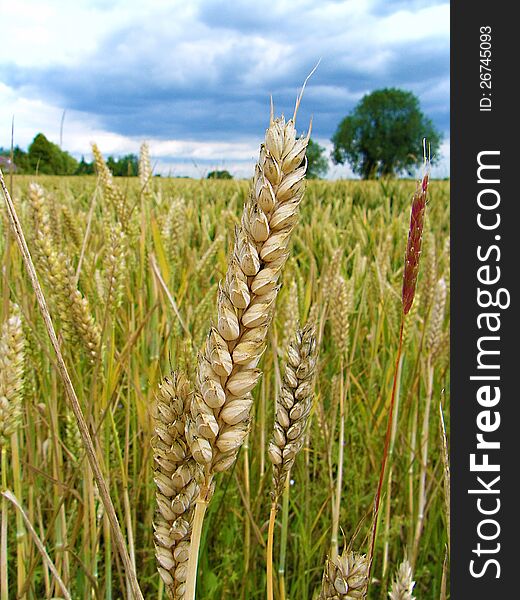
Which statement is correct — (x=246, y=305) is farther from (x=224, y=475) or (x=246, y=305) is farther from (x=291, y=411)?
(x=224, y=475)

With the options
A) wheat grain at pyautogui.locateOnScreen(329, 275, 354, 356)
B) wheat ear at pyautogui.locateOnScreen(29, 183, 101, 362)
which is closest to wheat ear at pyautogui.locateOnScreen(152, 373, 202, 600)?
wheat ear at pyautogui.locateOnScreen(29, 183, 101, 362)

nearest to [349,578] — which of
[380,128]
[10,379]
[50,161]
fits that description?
[10,379]

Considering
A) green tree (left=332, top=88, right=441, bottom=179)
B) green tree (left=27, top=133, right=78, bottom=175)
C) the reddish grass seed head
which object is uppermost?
green tree (left=332, top=88, right=441, bottom=179)

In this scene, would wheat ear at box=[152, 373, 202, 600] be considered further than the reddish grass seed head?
No

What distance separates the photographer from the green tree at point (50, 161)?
87.0 inches

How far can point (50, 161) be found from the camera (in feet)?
63.7

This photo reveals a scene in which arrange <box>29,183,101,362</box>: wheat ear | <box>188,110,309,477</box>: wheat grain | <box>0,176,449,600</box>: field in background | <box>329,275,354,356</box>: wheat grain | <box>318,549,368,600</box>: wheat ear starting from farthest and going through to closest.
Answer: <box>329,275,354,356</box>: wheat grain
<box>0,176,449,600</box>: field in background
<box>29,183,101,362</box>: wheat ear
<box>318,549,368,600</box>: wheat ear
<box>188,110,309,477</box>: wheat grain

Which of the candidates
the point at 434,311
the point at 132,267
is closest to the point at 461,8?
the point at 434,311

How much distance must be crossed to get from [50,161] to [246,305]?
2068 centimetres

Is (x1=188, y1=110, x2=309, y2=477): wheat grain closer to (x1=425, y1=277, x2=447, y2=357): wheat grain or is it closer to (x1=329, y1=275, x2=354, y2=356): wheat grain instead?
(x1=329, y1=275, x2=354, y2=356): wheat grain

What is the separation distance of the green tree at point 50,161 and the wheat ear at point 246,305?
0.97 meters

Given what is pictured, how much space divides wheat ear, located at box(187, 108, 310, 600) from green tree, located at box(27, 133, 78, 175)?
3.19 ft

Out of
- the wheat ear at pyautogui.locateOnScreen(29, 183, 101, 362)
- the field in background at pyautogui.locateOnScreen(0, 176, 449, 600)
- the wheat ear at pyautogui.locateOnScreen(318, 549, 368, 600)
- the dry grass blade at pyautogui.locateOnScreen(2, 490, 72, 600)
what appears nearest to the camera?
the wheat ear at pyautogui.locateOnScreen(318, 549, 368, 600)

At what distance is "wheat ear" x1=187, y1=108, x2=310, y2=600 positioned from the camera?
0.33m
